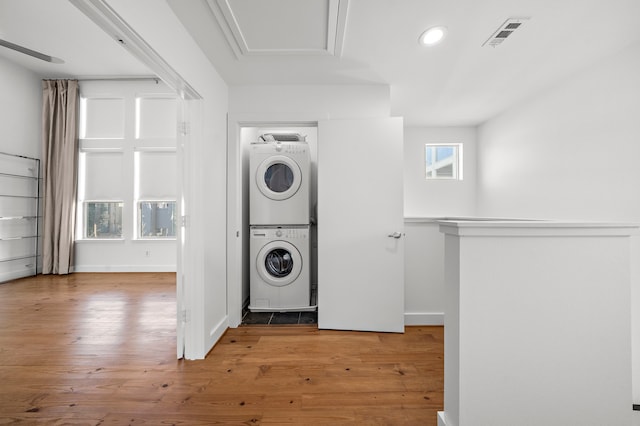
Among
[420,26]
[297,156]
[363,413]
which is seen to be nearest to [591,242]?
[363,413]

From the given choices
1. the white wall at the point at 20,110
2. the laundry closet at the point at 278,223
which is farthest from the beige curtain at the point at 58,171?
the laundry closet at the point at 278,223

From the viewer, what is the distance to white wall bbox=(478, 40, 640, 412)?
1.99 meters

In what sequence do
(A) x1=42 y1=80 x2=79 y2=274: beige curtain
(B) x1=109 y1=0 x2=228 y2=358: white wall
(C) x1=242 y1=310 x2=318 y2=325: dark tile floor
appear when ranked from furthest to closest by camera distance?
1. (A) x1=42 y1=80 x2=79 y2=274: beige curtain
2. (C) x1=242 y1=310 x2=318 y2=325: dark tile floor
3. (B) x1=109 y1=0 x2=228 y2=358: white wall

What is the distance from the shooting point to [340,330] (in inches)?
102

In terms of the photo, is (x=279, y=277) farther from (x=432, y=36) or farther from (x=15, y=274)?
(x=15, y=274)

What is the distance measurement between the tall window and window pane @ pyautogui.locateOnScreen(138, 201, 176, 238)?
0.06 m

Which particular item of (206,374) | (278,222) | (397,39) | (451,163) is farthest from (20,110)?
(451,163)

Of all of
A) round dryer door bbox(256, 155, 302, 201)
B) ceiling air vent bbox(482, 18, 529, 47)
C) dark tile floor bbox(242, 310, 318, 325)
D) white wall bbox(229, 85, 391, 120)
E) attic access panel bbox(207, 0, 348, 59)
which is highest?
attic access panel bbox(207, 0, 348, 59)

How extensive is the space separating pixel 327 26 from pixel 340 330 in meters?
2.41

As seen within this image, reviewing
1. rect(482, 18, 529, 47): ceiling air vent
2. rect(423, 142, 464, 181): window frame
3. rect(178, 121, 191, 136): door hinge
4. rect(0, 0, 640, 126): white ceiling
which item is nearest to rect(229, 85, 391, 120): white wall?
rect(0, 0, 640, 126): white ceiling

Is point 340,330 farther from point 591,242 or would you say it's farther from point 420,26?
point 420,26

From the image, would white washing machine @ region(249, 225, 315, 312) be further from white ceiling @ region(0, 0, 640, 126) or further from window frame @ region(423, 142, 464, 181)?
window frame @ region(423, 142, 464, 181)

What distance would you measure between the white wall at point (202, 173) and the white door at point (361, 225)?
0.89m

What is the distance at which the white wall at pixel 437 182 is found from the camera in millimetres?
4180
